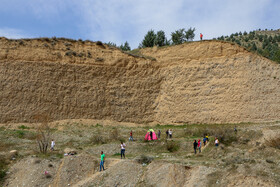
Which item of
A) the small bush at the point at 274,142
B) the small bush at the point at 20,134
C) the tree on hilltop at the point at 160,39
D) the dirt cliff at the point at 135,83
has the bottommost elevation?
the small bush at the point at 274,142

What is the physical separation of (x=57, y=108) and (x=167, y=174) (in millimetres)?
15401

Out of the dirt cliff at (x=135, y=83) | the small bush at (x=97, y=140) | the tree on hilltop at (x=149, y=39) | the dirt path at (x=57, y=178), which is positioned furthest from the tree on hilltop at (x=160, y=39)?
the dirt path at (x=57, y=178)

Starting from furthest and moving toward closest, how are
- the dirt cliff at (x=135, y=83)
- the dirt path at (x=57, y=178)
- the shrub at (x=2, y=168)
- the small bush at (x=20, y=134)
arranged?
the dirt cliff at (x=135, y=83)
the small bush at (x=20, y=134)
the shrub at (x=2, y=168)
the dirt path at (x=57, y=178)

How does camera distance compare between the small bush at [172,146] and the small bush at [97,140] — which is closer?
the small bush at [172,146]

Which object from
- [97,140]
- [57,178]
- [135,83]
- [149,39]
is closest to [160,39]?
[149,39]

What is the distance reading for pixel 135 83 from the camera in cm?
3077

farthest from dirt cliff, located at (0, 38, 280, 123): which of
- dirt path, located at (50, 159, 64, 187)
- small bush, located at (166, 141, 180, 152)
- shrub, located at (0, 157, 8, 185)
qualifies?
dirt path, located at (50, 159, 64, 187)

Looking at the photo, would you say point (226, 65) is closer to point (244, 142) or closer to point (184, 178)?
point (244, 142)

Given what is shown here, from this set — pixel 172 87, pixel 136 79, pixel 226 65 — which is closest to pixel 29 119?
pixel 136 79

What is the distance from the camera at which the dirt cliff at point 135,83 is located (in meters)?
26.7

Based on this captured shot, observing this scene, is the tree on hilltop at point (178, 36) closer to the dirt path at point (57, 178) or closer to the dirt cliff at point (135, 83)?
the dirt cliff at point (135, 83)

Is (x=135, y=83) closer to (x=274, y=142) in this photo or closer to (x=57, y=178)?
(x=274, y=142)

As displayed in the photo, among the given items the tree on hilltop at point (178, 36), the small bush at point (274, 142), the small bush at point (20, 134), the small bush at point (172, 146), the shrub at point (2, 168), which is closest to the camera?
the shrub at point (2, 168)

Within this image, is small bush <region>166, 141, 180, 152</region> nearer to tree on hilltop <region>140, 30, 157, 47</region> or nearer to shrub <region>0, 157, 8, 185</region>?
shrub <region>0, 157, 8, 185</region>
